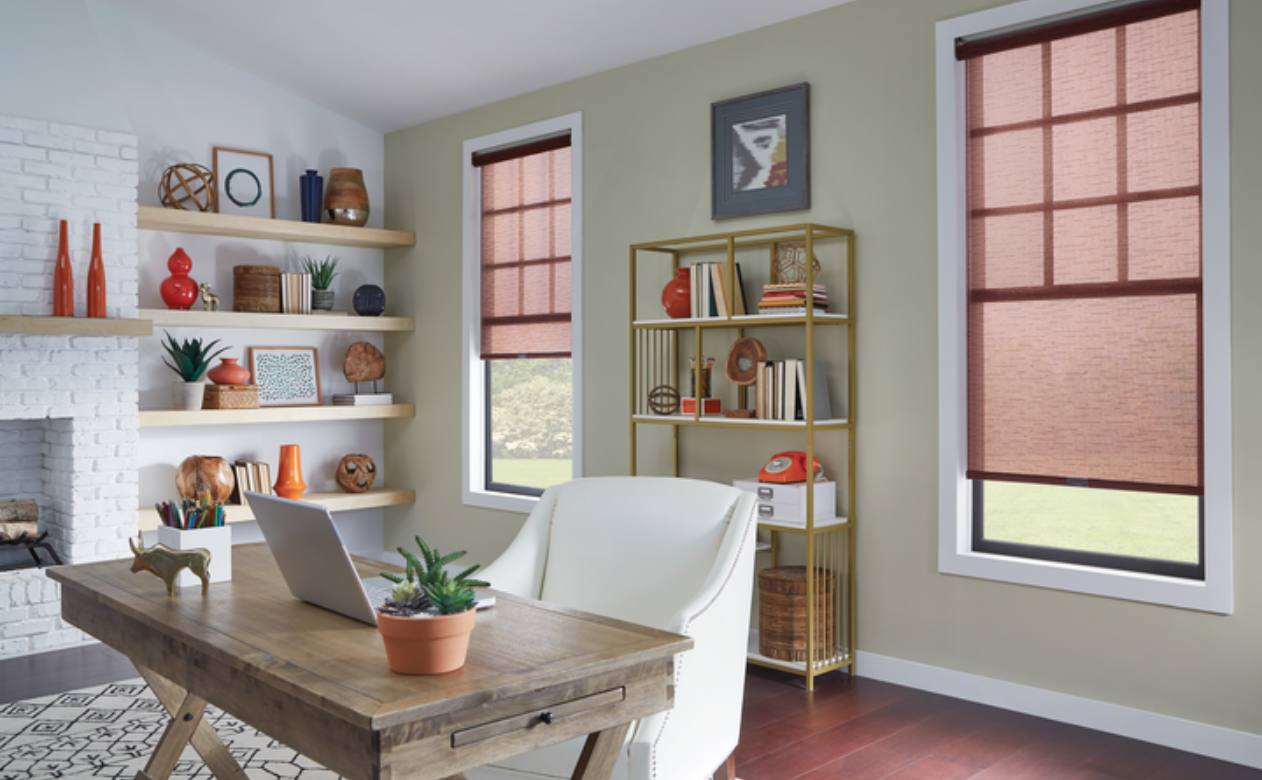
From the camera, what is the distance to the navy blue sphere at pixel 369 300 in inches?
254

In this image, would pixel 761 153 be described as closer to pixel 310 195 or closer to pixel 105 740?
pixel 310 195

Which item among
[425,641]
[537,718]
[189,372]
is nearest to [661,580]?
[537,718]

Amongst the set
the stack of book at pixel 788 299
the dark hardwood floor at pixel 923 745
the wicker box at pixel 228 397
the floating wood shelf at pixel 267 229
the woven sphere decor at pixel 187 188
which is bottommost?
the dark hardwood floor at pixel 923 745

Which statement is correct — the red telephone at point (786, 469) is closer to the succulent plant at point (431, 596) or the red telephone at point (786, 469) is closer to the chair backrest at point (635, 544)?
the chair backrest at point (635, 544)

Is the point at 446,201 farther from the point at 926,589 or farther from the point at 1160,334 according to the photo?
the point at 1160,334

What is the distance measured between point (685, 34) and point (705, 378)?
1.54 metres

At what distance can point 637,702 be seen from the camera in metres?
2.05

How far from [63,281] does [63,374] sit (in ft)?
1.45

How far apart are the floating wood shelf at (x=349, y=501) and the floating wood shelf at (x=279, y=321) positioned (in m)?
0.95

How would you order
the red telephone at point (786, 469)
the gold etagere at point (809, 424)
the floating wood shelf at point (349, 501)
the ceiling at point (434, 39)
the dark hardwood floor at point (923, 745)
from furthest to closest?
the floating wood shelf at point (349, 501)
the ceiling at point (434, 39)
the red telephone at point (786, 469)
the gold etagere at point (809, 424)
the dark hardwood floor at point (923, 745)

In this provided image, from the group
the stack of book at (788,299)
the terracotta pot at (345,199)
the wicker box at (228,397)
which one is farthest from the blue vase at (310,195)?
the stack of book at (788,299)

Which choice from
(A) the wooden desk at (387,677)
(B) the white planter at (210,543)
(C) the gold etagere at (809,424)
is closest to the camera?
(A) the wooden desk at (387,677)

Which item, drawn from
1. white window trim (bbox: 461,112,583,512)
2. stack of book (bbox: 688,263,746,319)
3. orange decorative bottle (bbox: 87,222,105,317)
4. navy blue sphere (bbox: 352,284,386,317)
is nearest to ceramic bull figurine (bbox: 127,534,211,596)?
stack of book (bbox: 688,263,746,319)

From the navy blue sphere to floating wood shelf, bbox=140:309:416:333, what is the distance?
0.06m
